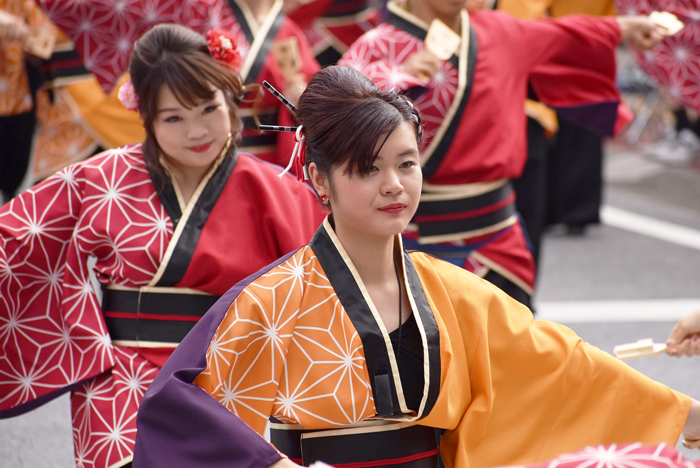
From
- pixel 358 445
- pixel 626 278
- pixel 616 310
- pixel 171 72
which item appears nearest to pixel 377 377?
pixel 358 445

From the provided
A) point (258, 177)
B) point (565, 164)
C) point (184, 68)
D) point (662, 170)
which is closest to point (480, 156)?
point (258, 177)

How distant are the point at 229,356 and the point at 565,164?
4259mm

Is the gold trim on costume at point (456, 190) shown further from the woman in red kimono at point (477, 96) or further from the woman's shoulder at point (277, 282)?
the woman's shoulder at point (277, 282)

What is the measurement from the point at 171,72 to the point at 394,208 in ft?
2.59

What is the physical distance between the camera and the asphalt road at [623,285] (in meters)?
3.04

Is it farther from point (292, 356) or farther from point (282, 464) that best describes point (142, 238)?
point (282, 464)

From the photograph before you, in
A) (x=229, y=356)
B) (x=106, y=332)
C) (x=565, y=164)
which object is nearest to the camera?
(x=229, y=356)

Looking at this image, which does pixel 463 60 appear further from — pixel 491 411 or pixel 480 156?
pixel 491 411

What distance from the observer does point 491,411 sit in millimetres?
1729

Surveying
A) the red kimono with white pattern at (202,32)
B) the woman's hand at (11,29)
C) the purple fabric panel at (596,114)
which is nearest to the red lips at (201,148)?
the red kimono with white pattern at (202,32)

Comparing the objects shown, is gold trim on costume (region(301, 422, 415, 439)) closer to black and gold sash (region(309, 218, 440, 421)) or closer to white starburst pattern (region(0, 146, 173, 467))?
black and gold sash (region(309, 218, 440, 421))

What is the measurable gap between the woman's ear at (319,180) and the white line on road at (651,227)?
412 centimetres

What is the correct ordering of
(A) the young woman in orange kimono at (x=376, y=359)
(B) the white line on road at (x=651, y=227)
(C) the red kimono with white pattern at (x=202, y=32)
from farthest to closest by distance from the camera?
(B) the white line on road at (x=651, y=227)
(C) the red kimono with white pattern at (x=202, y=32)
(A) the young woman in orange kimono at (x=376, y=359)

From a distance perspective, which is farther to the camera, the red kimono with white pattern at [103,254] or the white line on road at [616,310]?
the white line on road at [616,310]
